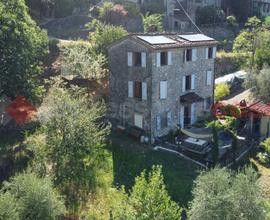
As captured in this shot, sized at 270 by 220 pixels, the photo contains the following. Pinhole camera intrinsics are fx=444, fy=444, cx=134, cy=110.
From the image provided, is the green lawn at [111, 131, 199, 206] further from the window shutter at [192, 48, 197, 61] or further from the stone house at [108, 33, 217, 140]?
the window shutter at [192, 48, 197, 61]

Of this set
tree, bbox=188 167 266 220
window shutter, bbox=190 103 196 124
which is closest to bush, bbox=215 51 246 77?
window shutter, bbox=190 103 196 124

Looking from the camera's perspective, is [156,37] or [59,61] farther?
[59,61]

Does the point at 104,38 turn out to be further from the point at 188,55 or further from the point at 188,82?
the point at 188,82

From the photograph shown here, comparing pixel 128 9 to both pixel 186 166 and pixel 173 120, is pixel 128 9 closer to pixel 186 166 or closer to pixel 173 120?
pixel 173 120

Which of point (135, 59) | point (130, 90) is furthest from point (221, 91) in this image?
point (135, 59)

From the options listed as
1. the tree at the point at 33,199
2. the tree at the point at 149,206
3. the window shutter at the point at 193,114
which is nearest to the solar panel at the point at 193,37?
the window shutter at the point at 193,114

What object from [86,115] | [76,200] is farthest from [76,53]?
[76,200]
